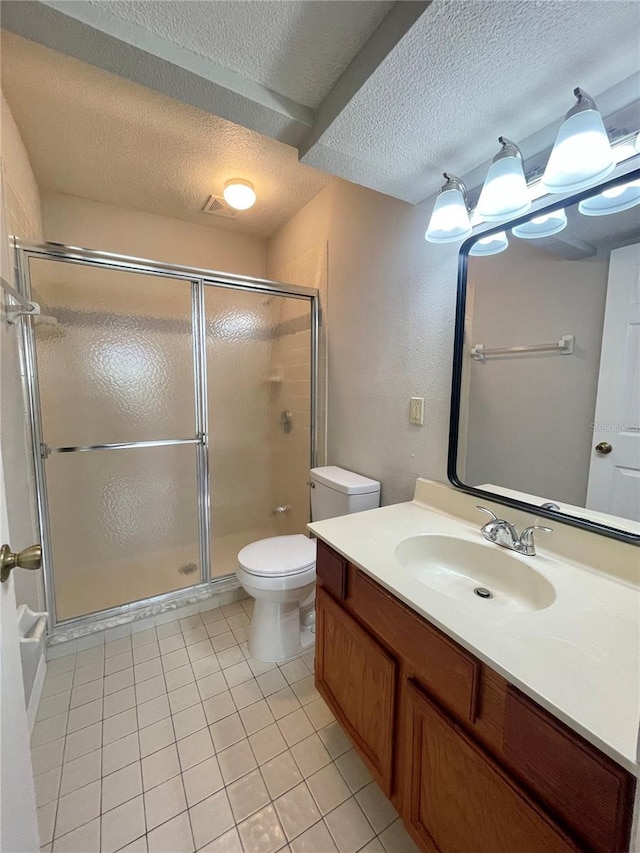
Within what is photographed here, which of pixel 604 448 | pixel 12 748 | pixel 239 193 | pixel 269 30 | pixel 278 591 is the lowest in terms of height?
pixel 278 591

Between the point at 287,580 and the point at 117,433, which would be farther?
the point at 117,433

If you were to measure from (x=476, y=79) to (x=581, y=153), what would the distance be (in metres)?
0.33

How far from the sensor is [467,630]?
70cm

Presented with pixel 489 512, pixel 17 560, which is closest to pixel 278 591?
pixel 489 512

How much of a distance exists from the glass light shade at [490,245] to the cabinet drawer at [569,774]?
1.24 meters

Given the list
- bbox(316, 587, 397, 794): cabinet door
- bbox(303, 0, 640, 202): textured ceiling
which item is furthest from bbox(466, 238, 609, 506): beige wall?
bbox(316, 587, 397, 794): cabinet door

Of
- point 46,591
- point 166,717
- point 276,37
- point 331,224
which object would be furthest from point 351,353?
point 46,591

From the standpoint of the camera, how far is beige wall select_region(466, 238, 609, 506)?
95 centimetres

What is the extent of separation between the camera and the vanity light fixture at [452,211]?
1.17 metres

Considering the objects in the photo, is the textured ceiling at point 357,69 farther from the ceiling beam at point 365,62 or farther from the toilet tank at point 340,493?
the toilet tank at point 340,493

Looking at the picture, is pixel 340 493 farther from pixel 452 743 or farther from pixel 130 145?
pixel 130 145

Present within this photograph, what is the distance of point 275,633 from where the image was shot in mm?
1641

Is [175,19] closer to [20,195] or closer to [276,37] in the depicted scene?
[276,37]

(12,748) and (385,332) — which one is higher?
(385,332)
